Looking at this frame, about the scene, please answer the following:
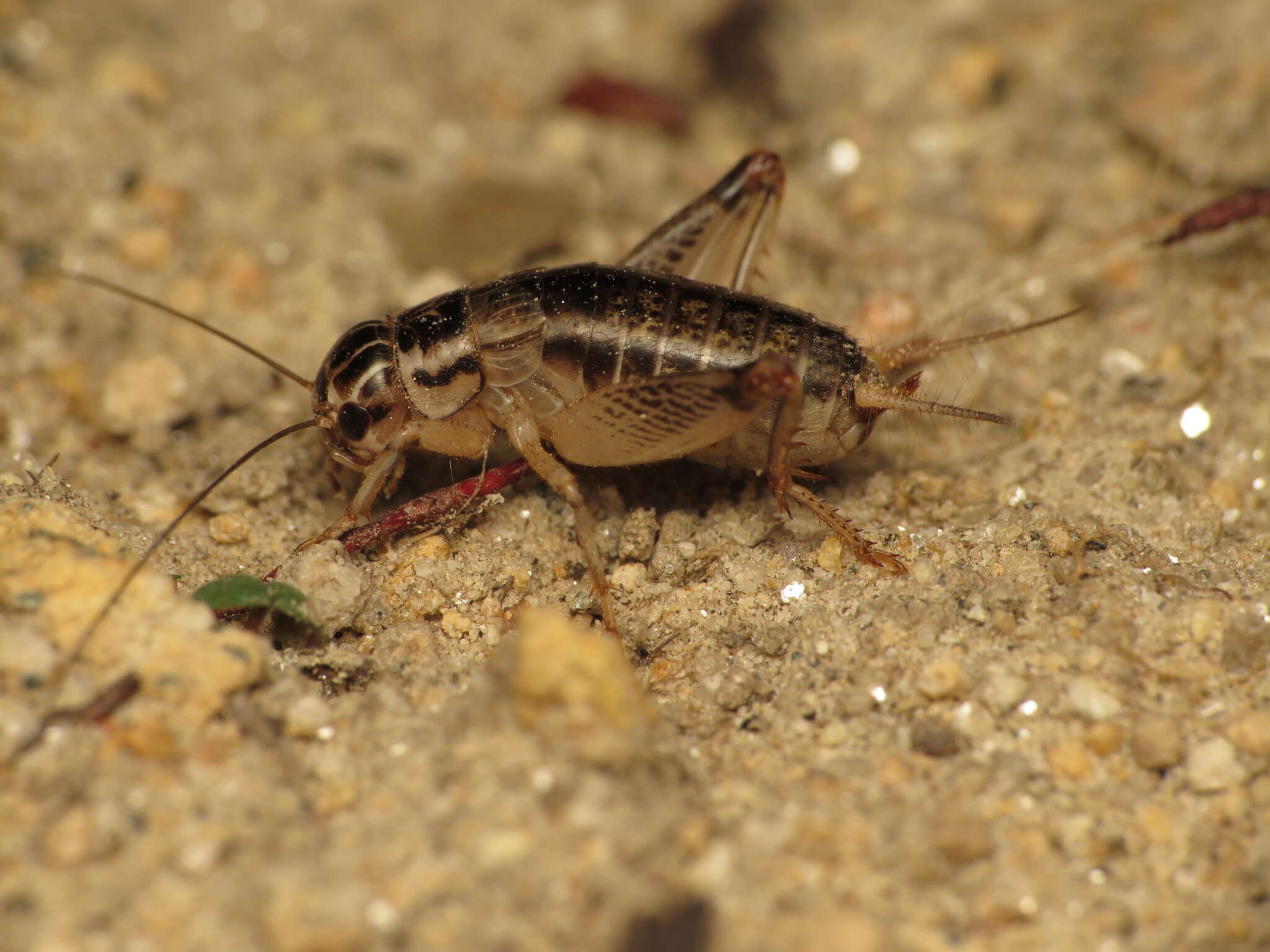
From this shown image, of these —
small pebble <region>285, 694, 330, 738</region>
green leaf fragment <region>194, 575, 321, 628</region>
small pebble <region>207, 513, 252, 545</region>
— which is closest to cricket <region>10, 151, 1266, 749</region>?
small pebble <region>207, 513, 252, 545</region>

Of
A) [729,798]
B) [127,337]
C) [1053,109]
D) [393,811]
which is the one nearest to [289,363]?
[127,337]

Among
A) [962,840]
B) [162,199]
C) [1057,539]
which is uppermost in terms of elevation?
[162,199]

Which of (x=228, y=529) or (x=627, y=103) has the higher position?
(x=627, y=103)

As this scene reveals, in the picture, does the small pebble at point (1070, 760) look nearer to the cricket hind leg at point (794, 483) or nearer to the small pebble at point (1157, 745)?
the small pebble at point (1157, 745)

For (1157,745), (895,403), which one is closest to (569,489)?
(895,403)

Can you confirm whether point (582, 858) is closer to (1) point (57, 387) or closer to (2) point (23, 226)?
(1) point (57, 387)

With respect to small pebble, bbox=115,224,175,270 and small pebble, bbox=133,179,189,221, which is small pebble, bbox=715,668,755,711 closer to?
small pebble, bbox=115,224,175,270

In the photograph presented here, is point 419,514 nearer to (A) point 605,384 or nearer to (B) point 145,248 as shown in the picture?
(A) point 605,384
